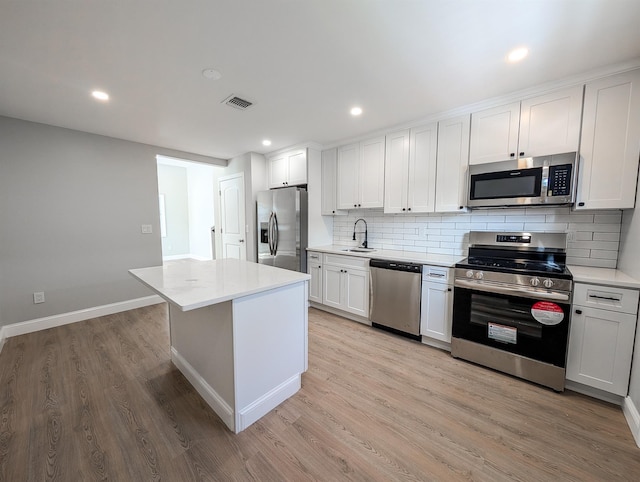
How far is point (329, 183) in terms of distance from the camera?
377 cm

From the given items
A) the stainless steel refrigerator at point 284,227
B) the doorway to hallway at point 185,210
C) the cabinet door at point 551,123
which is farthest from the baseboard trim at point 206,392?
the doorway to hallway at point 185,210

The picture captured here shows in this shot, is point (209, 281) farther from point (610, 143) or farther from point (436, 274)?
point (610, 143)

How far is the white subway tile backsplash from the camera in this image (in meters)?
2.12

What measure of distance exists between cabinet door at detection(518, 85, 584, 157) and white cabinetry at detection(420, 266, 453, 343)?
1313mm

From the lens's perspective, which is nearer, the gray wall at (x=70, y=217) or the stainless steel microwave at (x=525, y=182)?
the stainless steel microwave at (x=525, y=182)

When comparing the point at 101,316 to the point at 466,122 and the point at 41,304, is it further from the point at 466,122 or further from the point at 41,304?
the point at 466,122

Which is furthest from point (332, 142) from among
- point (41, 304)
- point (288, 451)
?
point (41, 304)

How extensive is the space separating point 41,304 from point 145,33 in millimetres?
3391

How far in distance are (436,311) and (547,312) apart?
84cm

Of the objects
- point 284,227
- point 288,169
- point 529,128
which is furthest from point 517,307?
point 288,169

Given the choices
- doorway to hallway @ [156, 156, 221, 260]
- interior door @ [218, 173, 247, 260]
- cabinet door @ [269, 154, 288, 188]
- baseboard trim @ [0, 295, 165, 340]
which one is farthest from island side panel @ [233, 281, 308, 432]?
doorway to hallway @ [156, 156, 221, 260]

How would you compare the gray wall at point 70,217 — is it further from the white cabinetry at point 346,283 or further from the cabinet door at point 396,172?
the cabinet door at point 396,172

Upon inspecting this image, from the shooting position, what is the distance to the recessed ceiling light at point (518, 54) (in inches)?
65.7

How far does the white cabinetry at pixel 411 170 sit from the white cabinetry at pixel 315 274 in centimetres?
118
